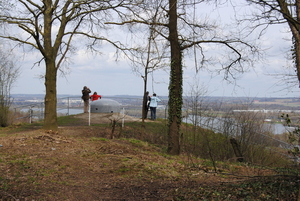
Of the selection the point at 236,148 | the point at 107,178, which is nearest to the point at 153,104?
the point at 236,148

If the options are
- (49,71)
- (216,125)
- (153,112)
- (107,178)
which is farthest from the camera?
(153,112)

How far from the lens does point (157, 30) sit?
11688 mm

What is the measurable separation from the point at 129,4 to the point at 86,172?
28.0 ft

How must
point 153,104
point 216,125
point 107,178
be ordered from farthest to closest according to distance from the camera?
point 153,104
point 216,125
point 107,178

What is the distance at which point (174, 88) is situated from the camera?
40.0 feet

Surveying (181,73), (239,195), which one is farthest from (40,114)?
(239,195)

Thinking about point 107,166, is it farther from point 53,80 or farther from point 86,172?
point 53,80

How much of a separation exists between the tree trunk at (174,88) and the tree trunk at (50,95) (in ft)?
17.8

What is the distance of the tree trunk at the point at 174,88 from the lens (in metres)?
12.0

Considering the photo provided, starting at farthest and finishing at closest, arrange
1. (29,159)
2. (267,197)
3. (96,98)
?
(96,98) < (29,159) < (267,197)

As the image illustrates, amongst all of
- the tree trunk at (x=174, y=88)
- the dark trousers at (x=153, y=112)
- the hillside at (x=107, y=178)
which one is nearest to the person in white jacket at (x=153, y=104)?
the dark trousers at (x=153, y=112)

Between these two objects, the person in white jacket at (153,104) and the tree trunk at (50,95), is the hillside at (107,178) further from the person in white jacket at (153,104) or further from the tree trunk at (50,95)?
the person in white jacket at (153,104)

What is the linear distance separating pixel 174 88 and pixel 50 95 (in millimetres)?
5659

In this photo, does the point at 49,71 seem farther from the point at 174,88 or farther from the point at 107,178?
the point at 107,178
